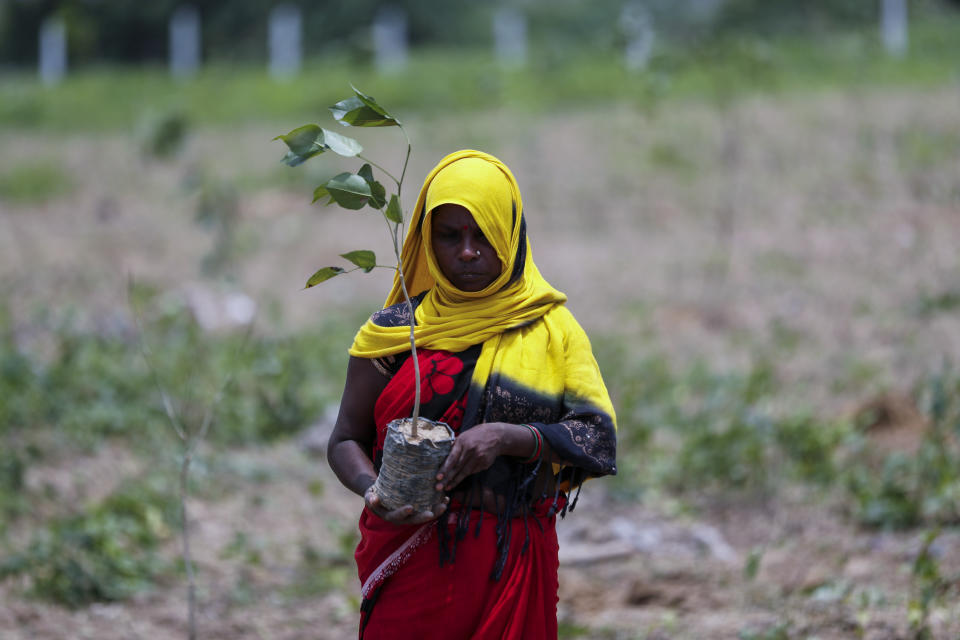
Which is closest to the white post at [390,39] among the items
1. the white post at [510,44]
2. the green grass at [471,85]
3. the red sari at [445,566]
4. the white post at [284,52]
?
the green grass at [471,85]

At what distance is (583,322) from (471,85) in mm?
8089

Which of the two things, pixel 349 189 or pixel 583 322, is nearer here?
pixel 349 189

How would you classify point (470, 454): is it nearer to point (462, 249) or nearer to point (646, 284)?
point (462, 249)

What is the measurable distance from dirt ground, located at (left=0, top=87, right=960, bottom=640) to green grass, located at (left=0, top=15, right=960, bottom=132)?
31.5 inches

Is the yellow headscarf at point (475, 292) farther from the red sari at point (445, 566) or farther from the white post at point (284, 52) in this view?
the white post at point (284, 52)

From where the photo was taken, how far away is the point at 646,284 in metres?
8.98

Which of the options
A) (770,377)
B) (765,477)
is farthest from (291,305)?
(765,477)

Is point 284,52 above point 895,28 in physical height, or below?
above

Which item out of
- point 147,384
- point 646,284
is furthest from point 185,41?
point 147,384

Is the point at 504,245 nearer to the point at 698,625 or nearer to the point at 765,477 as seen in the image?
the point at 698,625

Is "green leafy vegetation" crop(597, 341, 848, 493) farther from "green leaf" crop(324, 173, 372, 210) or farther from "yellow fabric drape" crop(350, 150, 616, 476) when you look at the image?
"green leaf" crop(324, 173, 372, 210)

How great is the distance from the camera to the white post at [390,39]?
16391 mm

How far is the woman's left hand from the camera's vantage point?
193cm

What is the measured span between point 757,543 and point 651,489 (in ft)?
2.58
